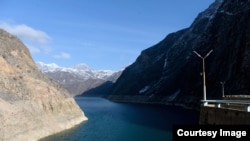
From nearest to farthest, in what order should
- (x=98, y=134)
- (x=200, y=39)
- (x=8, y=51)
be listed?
1. (x=98, y=134)
2. (x=8, y=51)
3. (x=200, y=39)

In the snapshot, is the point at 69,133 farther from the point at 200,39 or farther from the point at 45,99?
the point at 200,39

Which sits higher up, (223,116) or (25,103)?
(25,103)

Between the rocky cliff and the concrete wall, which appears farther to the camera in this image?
the rocky cliff

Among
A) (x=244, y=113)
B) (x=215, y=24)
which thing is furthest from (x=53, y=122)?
(x=215, y=24)

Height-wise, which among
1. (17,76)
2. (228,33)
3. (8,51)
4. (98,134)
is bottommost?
(98,134)

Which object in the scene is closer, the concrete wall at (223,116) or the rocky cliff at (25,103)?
the concrete wall at (223,116)

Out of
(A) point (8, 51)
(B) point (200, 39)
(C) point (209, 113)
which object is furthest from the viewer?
(B) point (200, 39)

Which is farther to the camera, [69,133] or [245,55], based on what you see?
[245,55]

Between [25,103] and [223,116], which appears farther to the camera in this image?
[25,103]
